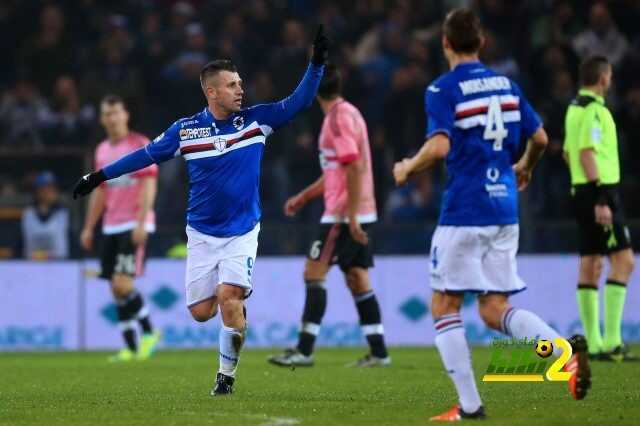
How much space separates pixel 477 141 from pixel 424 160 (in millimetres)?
461

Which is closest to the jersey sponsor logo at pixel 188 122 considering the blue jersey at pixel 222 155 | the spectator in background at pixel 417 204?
the blue jersey at pixel 222 155

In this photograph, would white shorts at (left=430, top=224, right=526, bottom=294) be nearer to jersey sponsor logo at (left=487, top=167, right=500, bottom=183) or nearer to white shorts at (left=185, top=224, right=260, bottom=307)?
jersey sponsor logo at (left=487, top=167, right=500, bottom=183)

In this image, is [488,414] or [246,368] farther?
[246,368]

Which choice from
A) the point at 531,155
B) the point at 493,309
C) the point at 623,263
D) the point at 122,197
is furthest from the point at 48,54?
the point at 493,309

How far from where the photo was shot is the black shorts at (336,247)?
454 inches

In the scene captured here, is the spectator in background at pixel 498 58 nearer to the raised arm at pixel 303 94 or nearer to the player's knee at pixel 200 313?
the raised arm at pixel 303 94

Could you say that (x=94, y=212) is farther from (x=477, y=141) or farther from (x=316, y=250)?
(x=477, y=141)

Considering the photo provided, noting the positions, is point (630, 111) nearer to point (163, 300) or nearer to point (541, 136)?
point (163, 300)

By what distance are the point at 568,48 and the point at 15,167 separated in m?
7.33

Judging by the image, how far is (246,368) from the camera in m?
11.5

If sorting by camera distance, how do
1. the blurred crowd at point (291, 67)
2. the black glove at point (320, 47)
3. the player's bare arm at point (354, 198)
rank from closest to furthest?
the black glove at point (320, 47), the player's bare arm at point (354, 198), the blurred crowd at point (291, 67)

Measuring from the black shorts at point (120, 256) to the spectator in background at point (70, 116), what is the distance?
4235 mm

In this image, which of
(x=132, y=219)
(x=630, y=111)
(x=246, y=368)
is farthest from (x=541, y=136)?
(x=630, y=111)

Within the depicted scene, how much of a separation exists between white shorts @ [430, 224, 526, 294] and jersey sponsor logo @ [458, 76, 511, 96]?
72 cm
